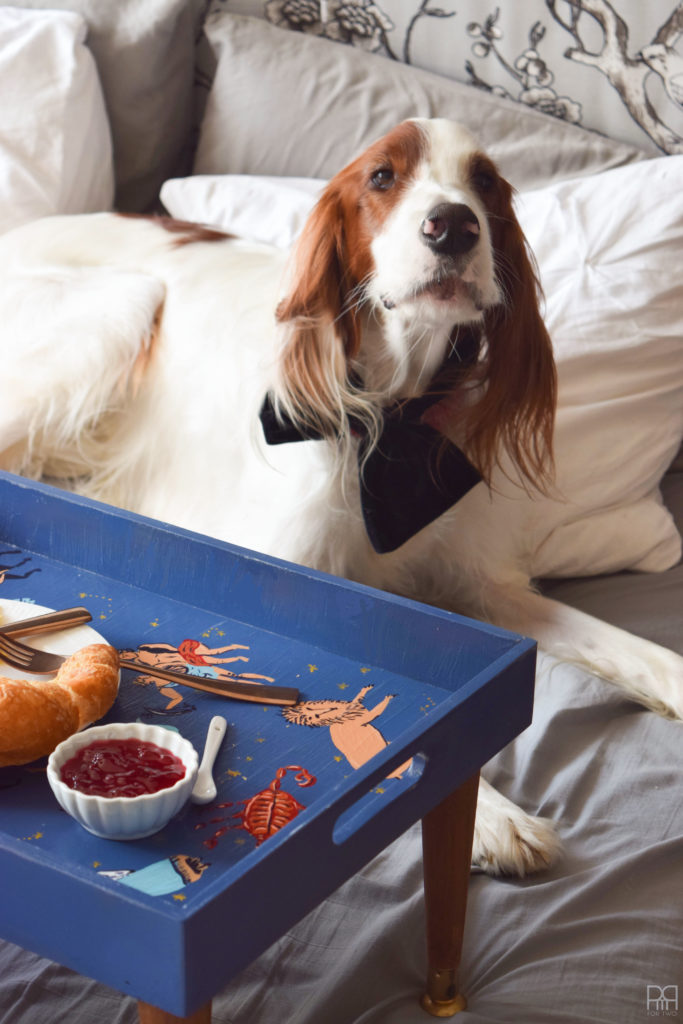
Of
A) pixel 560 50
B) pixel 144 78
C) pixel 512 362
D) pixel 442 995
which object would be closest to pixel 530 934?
pixel 442 995

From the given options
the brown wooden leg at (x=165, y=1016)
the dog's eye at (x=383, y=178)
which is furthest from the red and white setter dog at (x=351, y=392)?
the brown wooden leg at (x=165, y=1016)

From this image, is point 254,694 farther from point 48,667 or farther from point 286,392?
point 286,392

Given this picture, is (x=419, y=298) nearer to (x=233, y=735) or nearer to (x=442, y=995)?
(x=233, y=735)

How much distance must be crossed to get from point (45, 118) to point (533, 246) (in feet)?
3.48

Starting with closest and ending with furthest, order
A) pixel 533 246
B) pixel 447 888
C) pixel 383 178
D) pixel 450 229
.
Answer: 1. pixel 447 888
2. pixel 450 229
3. pixel 383 178
4. pixel 533 246

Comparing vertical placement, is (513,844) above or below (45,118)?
below

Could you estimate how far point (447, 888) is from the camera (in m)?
0.97

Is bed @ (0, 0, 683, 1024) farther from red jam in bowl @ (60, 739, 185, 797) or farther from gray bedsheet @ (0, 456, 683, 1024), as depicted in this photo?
red jam in bowl @ (60, 739, 185, 797)

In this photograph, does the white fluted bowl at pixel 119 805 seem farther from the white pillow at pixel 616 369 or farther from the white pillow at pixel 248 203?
the white pillow at pixel 248 203

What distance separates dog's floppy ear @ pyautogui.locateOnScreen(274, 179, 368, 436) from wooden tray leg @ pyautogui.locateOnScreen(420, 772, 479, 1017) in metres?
0.66

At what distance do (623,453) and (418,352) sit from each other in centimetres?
50

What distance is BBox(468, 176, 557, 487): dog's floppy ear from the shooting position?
146cm

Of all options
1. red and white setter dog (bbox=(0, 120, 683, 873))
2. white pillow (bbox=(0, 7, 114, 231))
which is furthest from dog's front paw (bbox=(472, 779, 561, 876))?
white pillow (bbox=(0, 7, 114, 231))

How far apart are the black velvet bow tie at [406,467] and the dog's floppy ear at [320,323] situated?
0.15 feet
